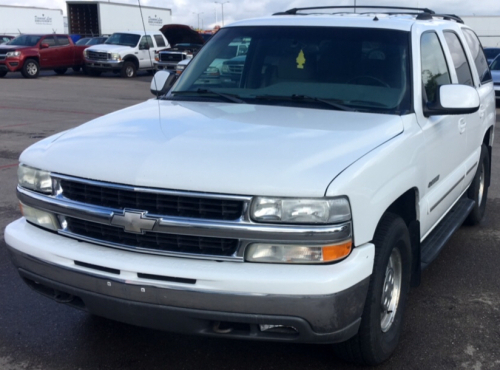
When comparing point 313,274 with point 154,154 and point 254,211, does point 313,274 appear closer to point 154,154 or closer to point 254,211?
point 254,211

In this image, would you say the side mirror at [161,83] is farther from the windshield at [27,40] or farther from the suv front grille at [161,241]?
the windshield at [27,40]

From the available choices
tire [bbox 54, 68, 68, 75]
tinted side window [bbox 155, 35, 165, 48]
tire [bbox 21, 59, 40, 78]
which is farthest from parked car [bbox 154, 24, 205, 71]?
tire [bbox 21, 59, 40, 78]

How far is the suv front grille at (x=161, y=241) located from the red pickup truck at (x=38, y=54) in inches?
960

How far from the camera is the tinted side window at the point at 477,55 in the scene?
6.07 metres

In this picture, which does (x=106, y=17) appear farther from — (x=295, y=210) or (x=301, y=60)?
(x=295, y=210)

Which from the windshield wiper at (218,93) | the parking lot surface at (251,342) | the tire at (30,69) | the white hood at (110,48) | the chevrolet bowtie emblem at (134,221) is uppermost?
the windshield wiper at (218,93)

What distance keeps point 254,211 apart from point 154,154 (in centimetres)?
61

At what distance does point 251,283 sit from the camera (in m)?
2.96

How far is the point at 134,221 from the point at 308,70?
1922mm

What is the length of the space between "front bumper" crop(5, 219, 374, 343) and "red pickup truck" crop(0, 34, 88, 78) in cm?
2451

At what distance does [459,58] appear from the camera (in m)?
5.46

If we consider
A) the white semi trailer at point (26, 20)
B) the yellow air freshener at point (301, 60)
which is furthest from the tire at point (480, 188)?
the white semi trailer at point (26, 20)

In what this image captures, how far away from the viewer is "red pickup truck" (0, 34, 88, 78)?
25875 mm

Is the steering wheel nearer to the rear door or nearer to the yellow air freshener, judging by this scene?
the yellow air freshener
